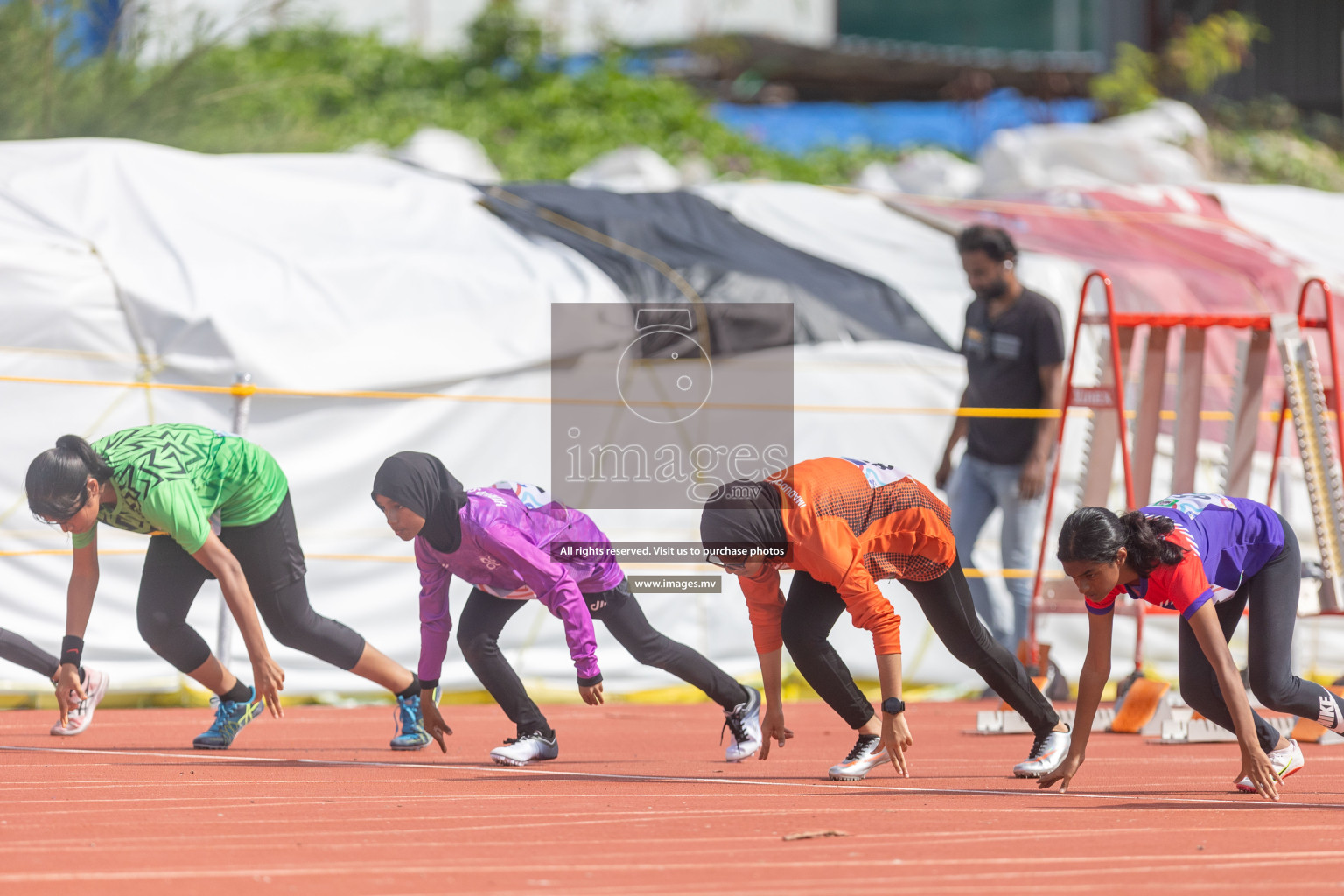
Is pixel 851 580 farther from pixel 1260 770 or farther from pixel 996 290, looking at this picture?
pixel 996 290

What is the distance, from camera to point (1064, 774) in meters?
4.41

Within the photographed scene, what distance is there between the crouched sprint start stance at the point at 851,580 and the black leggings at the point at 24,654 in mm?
2686

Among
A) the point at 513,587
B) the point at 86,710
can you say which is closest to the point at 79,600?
the point at 86,710

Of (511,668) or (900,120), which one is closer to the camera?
(511,668)

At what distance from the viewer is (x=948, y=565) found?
482 centimetres

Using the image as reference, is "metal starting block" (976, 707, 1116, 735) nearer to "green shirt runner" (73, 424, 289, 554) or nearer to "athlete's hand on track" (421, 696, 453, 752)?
"athlete's hand on track" (421, 696, 453, 752)

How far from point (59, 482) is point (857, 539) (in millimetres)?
2440

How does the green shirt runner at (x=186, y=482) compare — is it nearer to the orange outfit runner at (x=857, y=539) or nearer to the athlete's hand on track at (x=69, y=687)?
the athlete's hand on track at (x=69, y=687)

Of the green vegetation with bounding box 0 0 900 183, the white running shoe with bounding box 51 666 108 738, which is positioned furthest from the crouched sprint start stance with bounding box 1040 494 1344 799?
the green vegetation with bounding box 0 0 900 183

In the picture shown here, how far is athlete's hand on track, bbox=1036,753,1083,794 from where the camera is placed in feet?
14.4

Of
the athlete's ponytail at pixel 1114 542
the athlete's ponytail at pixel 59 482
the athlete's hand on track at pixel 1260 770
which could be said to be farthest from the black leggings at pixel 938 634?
the athlete's ponytail at pixel 59 482

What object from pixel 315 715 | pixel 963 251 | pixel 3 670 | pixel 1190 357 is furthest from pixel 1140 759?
pixel 3 670

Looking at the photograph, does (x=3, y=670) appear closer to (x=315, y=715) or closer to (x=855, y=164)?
(x=315, y=715)

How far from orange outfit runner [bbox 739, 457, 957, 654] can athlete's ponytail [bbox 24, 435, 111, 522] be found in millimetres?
2080
